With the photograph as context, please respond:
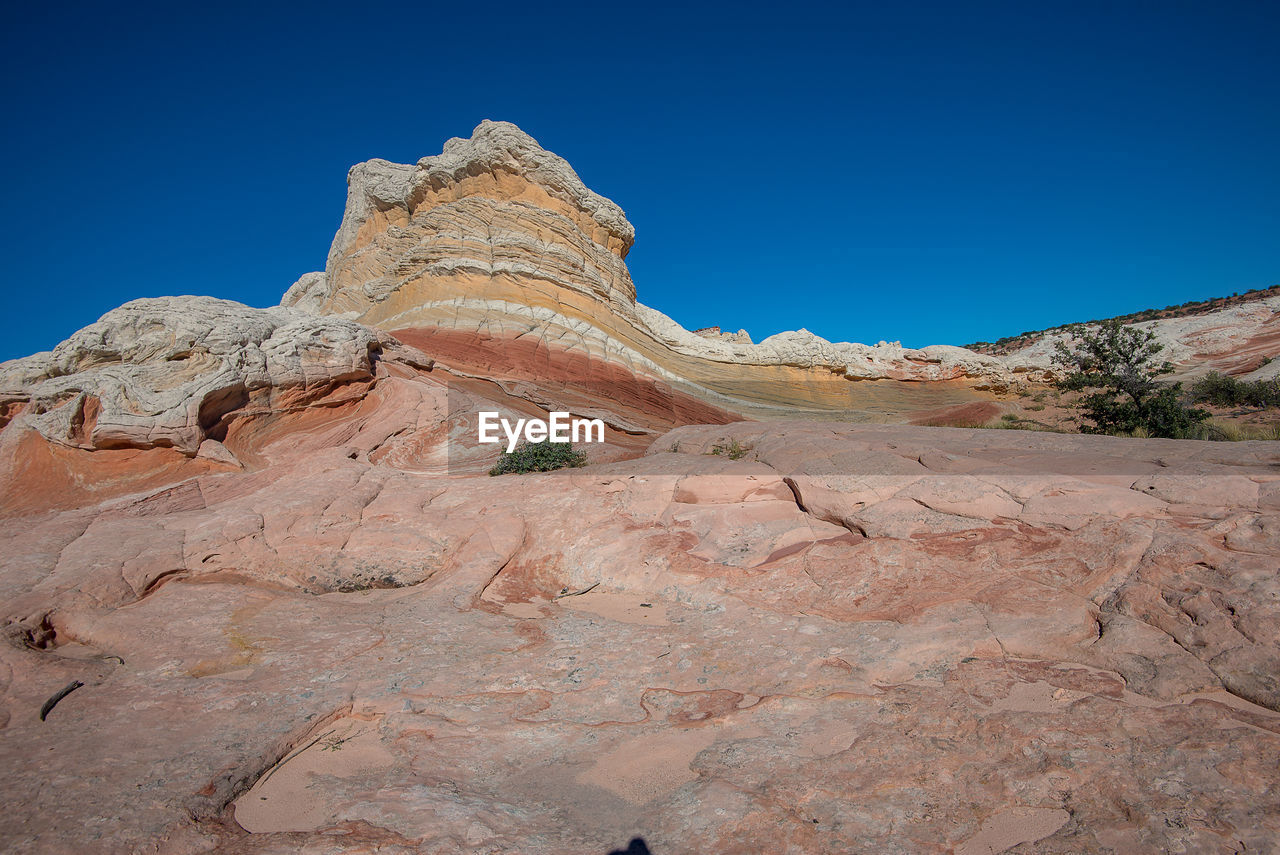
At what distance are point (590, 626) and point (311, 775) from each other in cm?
250

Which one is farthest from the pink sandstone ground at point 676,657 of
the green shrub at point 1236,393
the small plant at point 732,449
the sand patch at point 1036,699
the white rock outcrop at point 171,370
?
the green shrub at point 1236,393

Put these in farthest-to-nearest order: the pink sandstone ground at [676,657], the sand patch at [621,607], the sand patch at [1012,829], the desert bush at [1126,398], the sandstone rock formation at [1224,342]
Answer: the sandstone rock formation at [1224,342]
the desert bush at [1126,398]
the sand patch at [621,607]
the pink sandstone ground at [676,657]
the sand patch at [1012,829]

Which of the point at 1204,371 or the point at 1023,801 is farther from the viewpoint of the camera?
the point at 1204,371

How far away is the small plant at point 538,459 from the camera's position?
365 inches

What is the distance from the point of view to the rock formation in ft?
10.7

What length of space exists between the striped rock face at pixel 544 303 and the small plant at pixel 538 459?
5.14m

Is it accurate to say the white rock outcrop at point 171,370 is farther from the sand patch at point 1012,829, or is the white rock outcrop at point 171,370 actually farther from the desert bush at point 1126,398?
the desert bush at point 1126,398

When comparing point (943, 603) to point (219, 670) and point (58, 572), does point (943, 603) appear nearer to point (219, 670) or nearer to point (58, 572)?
point (219, 670)

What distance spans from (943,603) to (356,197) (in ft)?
75.0

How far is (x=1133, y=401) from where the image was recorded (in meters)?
15.0

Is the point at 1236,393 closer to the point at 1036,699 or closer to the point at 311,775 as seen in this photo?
the point at 1036,699

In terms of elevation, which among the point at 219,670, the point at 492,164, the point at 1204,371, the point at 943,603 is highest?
the point at 492,164

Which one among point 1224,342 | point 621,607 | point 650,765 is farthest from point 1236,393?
point 650,765

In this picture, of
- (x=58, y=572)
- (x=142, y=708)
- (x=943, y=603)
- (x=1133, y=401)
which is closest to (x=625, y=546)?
(x=943, y=603)
